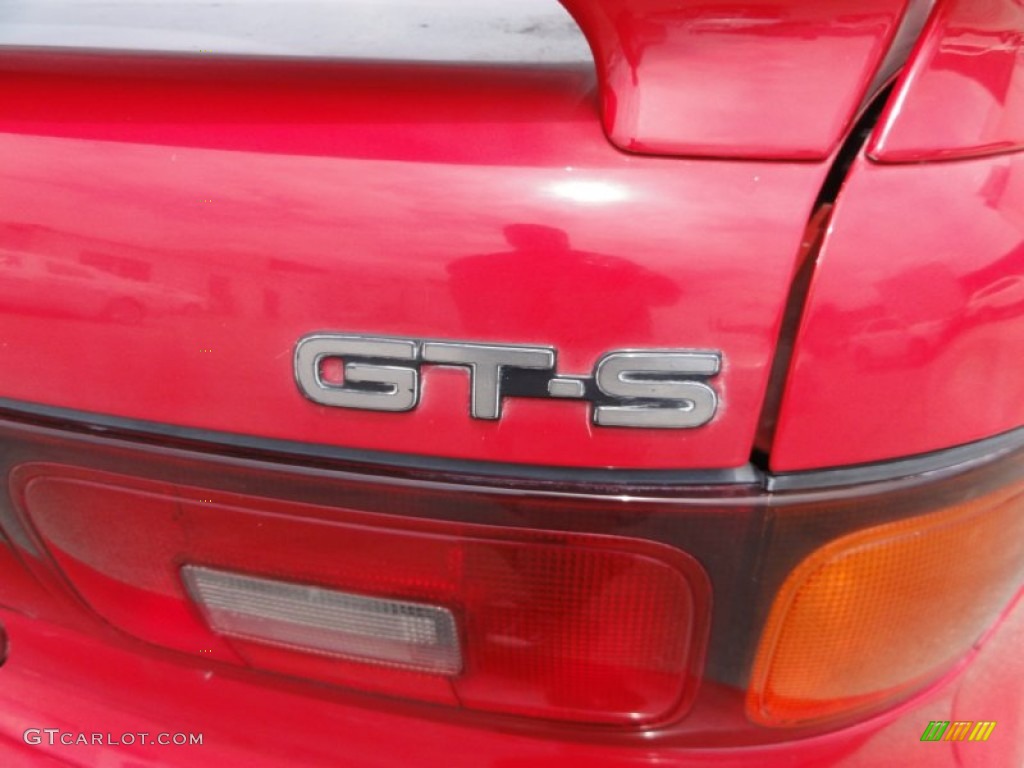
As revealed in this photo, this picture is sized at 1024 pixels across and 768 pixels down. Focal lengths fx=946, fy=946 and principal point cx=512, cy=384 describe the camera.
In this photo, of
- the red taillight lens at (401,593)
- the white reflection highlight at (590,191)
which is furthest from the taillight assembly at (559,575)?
the white reflection highlight at (590,191)

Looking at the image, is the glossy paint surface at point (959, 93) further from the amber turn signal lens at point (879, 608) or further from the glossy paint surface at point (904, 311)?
the amber turn signal lens at point (879, 608)

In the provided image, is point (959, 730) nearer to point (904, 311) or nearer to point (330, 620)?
point (904, 311)

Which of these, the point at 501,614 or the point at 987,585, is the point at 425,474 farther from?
the point at 987,585

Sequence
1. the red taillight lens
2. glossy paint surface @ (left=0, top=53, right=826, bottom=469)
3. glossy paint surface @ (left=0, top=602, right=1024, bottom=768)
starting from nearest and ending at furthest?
glossy paint surface @ (left=0, top=53, right=826, bottom=469), the red taillight lens, glossy paint surface @ (left=0, top=602, right=1024, bottom=768)

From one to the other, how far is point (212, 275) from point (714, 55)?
433 mm

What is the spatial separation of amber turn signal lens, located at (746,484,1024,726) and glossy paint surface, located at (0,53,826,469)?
16 centimetres

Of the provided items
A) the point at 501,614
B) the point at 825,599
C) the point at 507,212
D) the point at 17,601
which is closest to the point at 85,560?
the point at 17,601

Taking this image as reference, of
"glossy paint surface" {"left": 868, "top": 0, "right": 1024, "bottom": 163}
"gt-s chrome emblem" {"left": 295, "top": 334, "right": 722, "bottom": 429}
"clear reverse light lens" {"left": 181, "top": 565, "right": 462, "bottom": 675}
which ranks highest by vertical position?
"glossy paint surface" {"left": 868, "top": 0, "right": 1024, "bottom": 163}

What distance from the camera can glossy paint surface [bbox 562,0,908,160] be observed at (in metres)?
0.71

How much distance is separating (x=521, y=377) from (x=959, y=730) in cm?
62

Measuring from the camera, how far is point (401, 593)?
2.83 ft

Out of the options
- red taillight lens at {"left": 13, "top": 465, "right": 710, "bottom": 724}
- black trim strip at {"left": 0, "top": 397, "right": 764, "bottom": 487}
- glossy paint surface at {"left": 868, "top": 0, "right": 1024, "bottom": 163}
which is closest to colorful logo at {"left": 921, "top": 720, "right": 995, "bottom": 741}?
red taillight lens at {"left": 13, "top": 465, "right": 710, "bottom": 724}

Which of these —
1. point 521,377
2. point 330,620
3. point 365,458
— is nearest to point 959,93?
point 521,377

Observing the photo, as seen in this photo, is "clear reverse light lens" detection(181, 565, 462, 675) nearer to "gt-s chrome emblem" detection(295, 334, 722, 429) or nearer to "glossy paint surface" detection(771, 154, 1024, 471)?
"gt-s chrome emblem" detection(295, 334, 722, 429)
